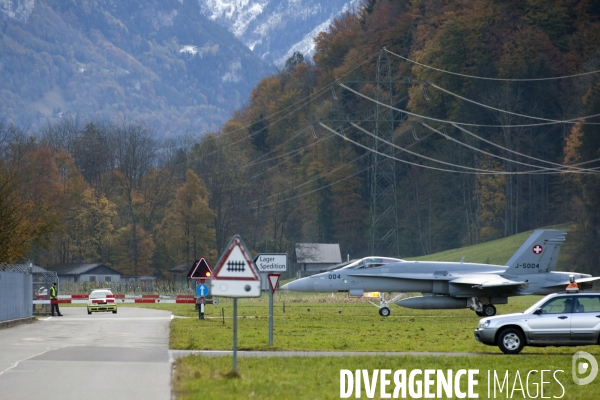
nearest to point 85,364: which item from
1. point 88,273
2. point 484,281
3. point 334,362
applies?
point 334,362

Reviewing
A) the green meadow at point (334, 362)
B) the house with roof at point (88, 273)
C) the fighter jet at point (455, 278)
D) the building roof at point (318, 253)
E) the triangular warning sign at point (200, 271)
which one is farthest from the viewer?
the building roof at point (318, 253)

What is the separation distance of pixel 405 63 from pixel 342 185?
1420cm

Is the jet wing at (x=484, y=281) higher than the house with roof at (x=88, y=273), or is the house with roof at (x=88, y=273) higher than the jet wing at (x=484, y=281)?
the house with roof at (x=88, y=273)

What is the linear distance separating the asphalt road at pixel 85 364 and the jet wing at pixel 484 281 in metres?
14.1

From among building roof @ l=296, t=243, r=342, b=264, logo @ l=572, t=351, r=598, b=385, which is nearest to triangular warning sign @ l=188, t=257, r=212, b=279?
logo @ l=572, t=351, r=598, b=385

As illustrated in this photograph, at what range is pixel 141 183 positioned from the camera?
102 meters

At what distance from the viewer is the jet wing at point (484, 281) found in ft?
124

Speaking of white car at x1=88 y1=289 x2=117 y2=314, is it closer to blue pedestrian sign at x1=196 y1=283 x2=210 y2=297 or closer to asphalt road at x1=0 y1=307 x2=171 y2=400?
blue pedestrian sign at x1=196 y1=283 x2=210 y2=297

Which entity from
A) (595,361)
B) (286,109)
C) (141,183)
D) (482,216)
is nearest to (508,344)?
(595,361)

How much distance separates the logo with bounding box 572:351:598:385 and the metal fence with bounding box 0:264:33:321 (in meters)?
21.0

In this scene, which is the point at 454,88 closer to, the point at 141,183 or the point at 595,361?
the point at 141,183

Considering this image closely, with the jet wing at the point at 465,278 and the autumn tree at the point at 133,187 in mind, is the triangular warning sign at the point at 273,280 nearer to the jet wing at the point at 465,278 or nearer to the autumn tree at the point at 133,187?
the jet wing at the point at 465,278

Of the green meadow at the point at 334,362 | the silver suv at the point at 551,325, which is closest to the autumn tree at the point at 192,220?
the green meadow at the point at 334,362

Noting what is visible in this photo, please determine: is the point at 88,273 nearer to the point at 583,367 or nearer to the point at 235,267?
the point at 583,367
